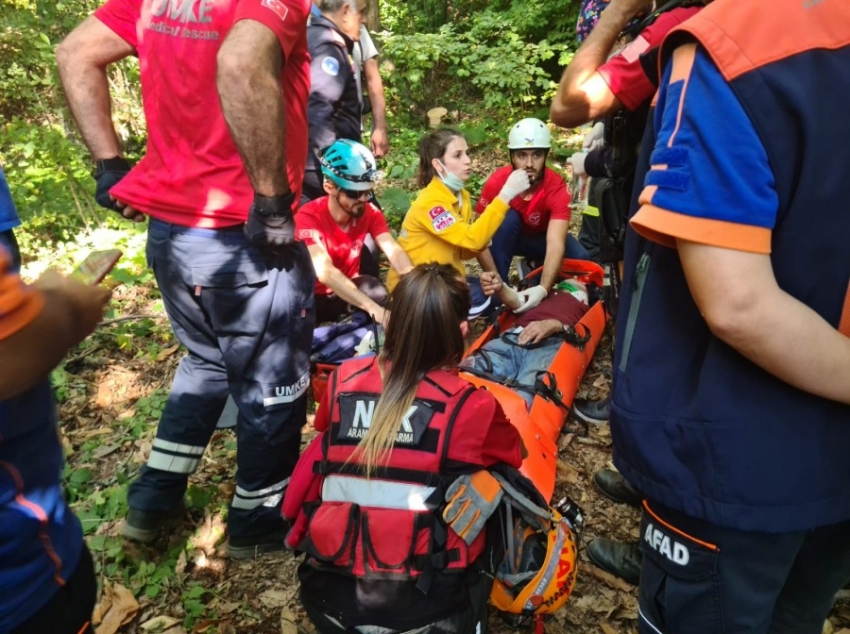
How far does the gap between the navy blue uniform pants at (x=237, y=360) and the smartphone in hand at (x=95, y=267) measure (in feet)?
2.65

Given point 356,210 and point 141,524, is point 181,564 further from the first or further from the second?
point 356,210

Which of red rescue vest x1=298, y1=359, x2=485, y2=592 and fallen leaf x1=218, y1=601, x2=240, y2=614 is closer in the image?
red rescue vest x1=298, y1=359, x2=485, y2=592

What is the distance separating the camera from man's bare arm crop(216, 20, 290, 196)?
196 cm

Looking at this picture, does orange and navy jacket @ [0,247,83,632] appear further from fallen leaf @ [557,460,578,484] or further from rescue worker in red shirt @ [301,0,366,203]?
rescue worker in red shirt @ [301,0,366,203]

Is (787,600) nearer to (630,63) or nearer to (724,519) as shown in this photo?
(724,519)

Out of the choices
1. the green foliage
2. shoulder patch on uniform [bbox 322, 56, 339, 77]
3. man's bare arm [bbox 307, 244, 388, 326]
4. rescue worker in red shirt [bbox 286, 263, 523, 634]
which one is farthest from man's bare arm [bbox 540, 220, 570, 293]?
the green foliage

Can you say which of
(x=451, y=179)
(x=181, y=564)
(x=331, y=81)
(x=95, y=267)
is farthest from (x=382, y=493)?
(x=331, y=81)

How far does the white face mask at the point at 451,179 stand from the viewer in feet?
14.0

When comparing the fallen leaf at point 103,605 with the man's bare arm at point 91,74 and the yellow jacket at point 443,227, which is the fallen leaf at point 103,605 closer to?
the man's bare arm at point 91,74

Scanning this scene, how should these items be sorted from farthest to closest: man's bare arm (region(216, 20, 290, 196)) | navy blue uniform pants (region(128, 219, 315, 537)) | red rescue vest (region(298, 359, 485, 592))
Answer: navy blue uniform pants (region(128, 219, 315, 537)) < man's bare arm (region(216, 20, 290, 196)) < red rescue vest (region(298, 359, 485, 592))

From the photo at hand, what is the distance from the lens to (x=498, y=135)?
30.4 ft

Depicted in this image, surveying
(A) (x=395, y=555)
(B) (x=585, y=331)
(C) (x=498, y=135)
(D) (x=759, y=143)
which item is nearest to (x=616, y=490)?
(B) (x=585, y=331)

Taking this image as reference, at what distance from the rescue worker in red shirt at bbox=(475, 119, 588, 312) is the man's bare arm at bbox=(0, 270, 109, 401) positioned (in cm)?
334

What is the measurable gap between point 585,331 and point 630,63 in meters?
2.57
